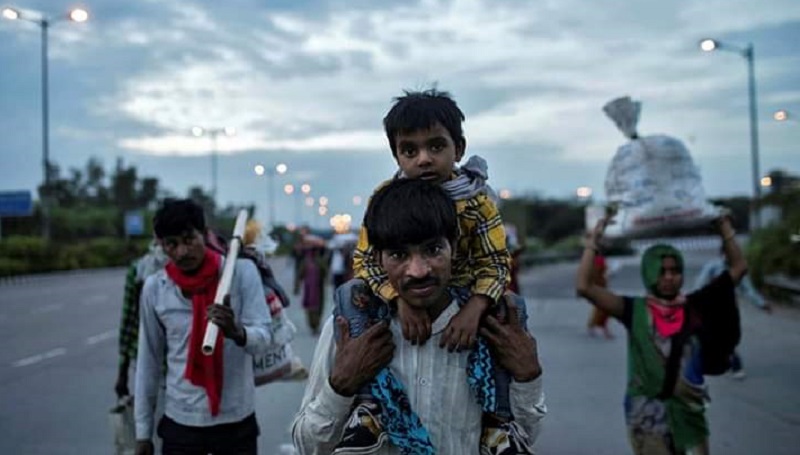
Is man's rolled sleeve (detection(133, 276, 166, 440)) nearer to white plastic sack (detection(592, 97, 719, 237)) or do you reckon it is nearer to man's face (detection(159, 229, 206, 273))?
man's face (detection(159, 229, 206, 273))

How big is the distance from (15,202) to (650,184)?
4017 cm

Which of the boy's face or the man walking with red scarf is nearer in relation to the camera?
the boy's face

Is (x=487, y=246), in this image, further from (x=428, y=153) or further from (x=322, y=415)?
(x=322, y=415)

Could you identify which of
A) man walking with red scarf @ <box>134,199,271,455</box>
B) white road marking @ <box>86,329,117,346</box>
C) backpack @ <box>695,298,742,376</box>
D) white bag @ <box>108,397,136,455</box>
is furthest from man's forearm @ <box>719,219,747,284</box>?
white road marking @ <box>86,329,117,346</box>

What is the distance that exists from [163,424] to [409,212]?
93.6 inches

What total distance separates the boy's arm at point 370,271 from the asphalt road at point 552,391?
191 inches

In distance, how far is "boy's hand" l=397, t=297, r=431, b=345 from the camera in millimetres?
2369

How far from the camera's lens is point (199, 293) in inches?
165

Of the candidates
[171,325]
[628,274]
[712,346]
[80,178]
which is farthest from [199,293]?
[80,178]

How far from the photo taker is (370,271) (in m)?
2.53

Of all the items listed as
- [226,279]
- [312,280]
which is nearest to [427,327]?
[226,279]

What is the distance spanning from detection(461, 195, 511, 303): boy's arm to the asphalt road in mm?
4862

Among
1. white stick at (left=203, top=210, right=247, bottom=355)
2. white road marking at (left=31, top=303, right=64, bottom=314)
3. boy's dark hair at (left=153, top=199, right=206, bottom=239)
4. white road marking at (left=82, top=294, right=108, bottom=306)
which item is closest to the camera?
white stick at (left=203, top=210, right=247, bottom=355)

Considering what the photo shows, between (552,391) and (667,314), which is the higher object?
(667,314)
